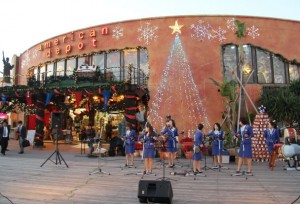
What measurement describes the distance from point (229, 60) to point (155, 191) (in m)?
14.5

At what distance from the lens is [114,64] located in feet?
70.6

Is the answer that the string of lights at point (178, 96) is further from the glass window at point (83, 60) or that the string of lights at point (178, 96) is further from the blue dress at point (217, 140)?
the blue dress at point (217, 140)

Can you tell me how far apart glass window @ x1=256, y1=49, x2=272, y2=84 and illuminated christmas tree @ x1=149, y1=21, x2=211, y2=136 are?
4324mm

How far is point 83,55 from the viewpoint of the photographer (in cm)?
2264

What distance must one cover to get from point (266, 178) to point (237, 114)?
872 centimetres

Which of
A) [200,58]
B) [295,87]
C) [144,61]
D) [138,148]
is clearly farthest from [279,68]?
[138,148]

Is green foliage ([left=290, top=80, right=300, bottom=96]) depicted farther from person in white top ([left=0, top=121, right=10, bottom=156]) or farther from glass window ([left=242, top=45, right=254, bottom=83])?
person in white top ([left=0, top=121, right=10, bottom=156])

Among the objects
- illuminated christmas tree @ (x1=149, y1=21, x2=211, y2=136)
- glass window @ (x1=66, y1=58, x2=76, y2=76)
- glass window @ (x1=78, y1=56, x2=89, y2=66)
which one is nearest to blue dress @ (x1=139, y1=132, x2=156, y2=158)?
illuminated christmas tree @ (x1=149, y1=21, x2=211, y2=136)

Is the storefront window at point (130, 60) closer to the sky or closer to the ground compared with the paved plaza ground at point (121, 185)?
closer to the sky

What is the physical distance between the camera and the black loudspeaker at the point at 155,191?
22.2 ft

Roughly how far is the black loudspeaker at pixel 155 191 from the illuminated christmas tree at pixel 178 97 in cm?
1216

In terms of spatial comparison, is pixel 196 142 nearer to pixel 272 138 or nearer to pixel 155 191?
pixel 272 138

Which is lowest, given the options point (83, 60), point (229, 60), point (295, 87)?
point (295, 87)

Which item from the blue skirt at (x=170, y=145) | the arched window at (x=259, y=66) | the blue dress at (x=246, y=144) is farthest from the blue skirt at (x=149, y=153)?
the arched window at (x=259, y=66)
